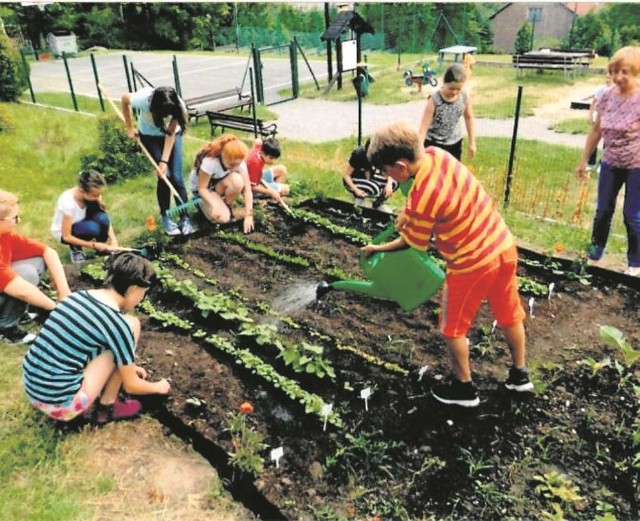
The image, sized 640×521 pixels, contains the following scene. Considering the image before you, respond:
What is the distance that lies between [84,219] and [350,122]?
291 inches

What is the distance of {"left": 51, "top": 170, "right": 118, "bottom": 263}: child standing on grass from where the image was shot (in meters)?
4.39

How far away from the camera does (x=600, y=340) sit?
3574 millimetres

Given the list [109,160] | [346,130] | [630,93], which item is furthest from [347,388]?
[346,130]

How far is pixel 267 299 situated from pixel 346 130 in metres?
6.80

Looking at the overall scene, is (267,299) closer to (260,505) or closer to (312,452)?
(312,452)

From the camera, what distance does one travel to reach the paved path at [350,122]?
970 cm

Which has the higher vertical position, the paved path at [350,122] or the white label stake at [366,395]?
the white label stake at [366,395]


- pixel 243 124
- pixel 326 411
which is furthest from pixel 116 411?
pixel 243 124

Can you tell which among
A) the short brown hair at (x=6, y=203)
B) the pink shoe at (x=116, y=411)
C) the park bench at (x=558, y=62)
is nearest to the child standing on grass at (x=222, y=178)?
the short brown hair at (x=6, y=203)

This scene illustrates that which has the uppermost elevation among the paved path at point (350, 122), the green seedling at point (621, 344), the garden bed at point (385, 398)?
the green seedling at point (621, 344)

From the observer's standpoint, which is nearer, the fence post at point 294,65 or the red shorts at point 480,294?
the red shorts at point 480,294

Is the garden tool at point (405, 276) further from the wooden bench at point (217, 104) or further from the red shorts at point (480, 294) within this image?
the wooden bench at point (217, 104)

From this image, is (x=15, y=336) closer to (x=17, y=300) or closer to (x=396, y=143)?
(x=17, y=300)

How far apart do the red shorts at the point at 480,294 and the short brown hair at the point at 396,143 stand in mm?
616
